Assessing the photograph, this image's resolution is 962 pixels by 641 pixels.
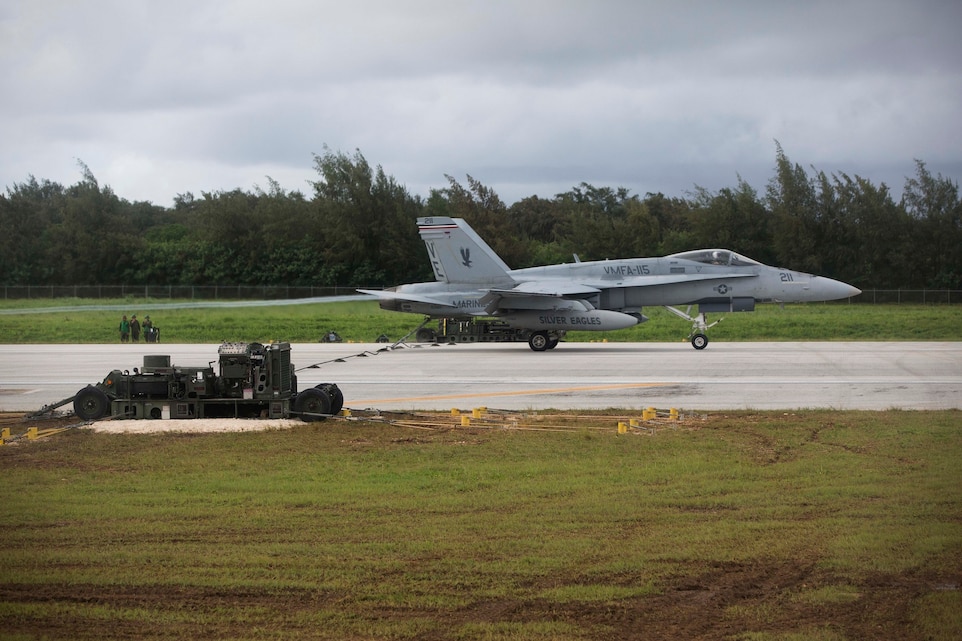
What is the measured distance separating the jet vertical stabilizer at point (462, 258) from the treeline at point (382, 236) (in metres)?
15.1

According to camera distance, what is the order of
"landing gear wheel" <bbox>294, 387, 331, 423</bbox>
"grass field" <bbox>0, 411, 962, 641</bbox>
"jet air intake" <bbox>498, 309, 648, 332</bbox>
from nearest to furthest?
"grass field" <bbox>0, 411, 962, 641</bbox>
"landing gear wheel" <bbox>294, 387, 331, 423</bbox>
"jet air intake" <bbox>498, 309, 648, 332</bbox>

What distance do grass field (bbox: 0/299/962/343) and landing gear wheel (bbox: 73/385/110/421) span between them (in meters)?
20.2

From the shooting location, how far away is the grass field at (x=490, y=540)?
19.5 feet

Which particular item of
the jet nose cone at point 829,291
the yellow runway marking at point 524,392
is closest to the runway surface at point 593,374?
the yellow runway marking at point 524,392

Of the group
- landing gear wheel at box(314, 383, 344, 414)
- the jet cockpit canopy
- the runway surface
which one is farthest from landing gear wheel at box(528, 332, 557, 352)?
landing gear wheel at box(314, 383, 344, 414)

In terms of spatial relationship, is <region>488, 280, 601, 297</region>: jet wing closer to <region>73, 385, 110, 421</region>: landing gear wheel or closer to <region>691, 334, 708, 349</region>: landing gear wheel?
<region>691, 334, 708, 349</region>: landing gear wheel

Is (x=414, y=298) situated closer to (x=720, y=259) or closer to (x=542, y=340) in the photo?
(x=542, y=340)

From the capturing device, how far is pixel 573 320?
28.0m

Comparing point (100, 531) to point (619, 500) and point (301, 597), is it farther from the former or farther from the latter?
point (619, 500)

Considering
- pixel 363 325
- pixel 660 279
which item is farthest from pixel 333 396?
pixel 363 325

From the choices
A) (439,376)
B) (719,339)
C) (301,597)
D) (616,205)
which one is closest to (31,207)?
(439,376)

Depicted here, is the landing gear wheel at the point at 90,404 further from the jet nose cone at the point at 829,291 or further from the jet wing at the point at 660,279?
the jet nose cone at the point at 829,291

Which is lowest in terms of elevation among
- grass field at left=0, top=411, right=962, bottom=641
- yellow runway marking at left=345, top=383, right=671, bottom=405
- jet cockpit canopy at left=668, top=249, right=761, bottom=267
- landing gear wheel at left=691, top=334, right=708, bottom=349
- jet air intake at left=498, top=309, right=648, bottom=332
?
grass field at left=0, top=411, right=962, bottom=641

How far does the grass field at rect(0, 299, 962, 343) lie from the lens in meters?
36.1
